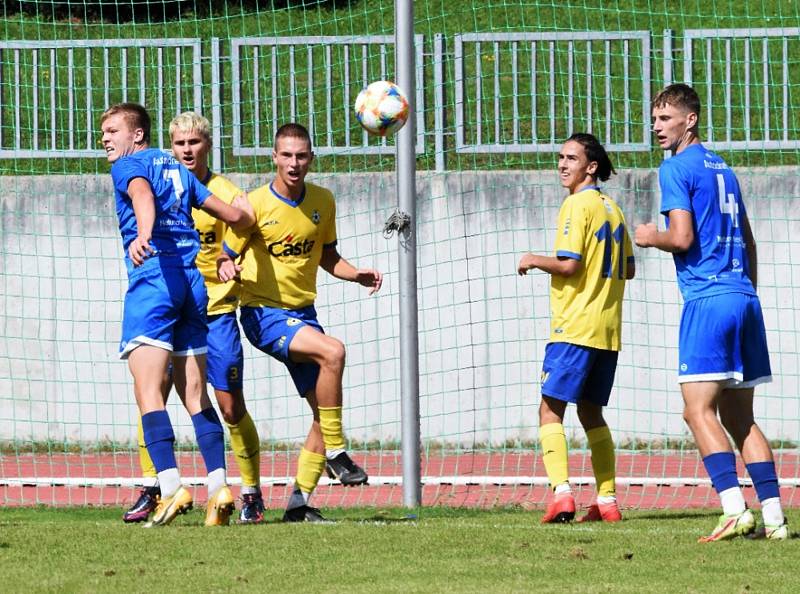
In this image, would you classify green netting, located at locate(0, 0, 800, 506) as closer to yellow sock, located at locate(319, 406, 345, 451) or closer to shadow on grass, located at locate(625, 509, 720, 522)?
shadow on grass, located at locate(625, 509, 720, 522)

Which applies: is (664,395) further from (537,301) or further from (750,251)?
(750,251)

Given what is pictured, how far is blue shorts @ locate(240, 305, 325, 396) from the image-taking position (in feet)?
26.0

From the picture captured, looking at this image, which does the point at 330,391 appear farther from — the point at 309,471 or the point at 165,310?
the point at 165,310

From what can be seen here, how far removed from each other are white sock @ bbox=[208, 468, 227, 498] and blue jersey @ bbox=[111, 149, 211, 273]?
3.50ft

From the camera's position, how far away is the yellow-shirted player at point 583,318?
25.5 feet

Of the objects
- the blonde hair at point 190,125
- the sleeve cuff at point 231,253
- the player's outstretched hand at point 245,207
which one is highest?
the blonde hair at point 190,125

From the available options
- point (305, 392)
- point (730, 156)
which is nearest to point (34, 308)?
point (305, 392)

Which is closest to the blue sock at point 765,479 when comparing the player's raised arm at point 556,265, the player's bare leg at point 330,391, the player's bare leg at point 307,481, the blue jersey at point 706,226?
the blue jersey at point 706,226

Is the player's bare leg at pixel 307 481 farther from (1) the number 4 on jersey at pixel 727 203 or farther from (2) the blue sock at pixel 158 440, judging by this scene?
(1) the number 4 on jersey at pixel 727 203

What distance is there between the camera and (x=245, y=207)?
25.5 ft

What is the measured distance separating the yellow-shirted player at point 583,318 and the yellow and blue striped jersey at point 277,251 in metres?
1.26

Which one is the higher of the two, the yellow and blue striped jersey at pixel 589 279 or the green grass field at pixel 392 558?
the yellow and blue striped jersey at pixel 589 279

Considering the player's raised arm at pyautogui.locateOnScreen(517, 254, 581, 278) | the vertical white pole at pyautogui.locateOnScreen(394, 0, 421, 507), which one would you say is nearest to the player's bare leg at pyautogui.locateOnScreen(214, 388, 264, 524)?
the vertical white pole at pyautogui.locateOnScreen(394, 0, 421, 507)

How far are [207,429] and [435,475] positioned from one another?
3.80 meters
